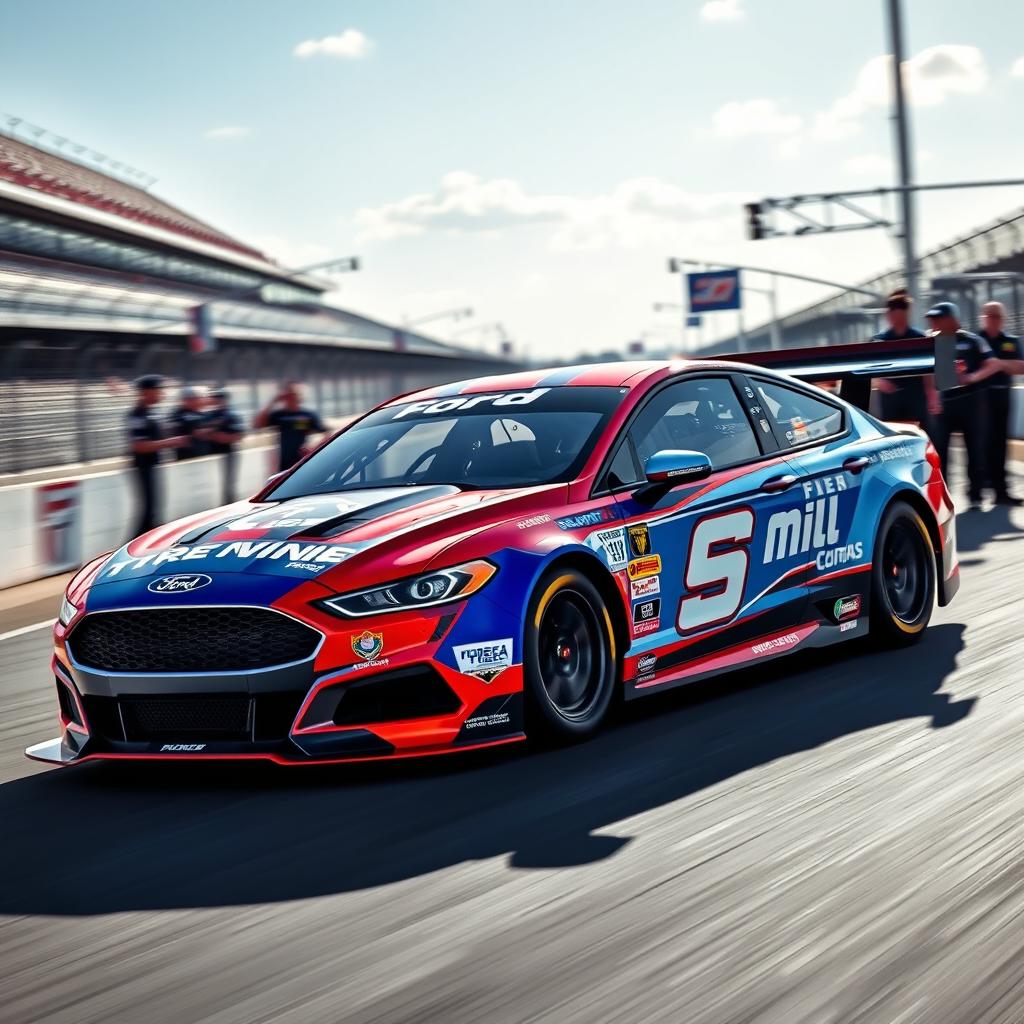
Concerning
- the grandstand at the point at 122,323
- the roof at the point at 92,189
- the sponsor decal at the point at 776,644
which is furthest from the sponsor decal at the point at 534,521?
the roof at the point at 92,189

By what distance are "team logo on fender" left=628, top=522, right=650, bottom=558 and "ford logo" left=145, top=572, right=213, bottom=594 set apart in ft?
5.35

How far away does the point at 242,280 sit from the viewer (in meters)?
79.9

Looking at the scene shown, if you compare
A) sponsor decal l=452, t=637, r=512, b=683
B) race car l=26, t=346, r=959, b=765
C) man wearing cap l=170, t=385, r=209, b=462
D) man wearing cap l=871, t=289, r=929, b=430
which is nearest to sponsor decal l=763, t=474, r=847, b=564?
→ race car l=26, t=346, r=959, b=765

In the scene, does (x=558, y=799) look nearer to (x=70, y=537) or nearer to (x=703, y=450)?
(x=703, y=450)

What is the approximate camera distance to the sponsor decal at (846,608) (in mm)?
7105

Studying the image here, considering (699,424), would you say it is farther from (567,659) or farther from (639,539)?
(567,659)

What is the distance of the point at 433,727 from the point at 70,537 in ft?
33.4

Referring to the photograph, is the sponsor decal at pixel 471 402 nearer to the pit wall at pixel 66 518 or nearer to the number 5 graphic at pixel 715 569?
the number 5 graphic at pixel 715 569

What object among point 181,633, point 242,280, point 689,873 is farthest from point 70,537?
point 242,280

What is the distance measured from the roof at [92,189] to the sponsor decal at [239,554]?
50.0 metres

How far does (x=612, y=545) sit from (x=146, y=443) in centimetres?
954

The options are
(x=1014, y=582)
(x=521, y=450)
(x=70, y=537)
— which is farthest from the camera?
(x=70, y=537)

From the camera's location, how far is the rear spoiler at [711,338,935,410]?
834 cm

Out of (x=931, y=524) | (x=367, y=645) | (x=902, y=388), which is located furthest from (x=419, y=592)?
(x=902, y=388)
